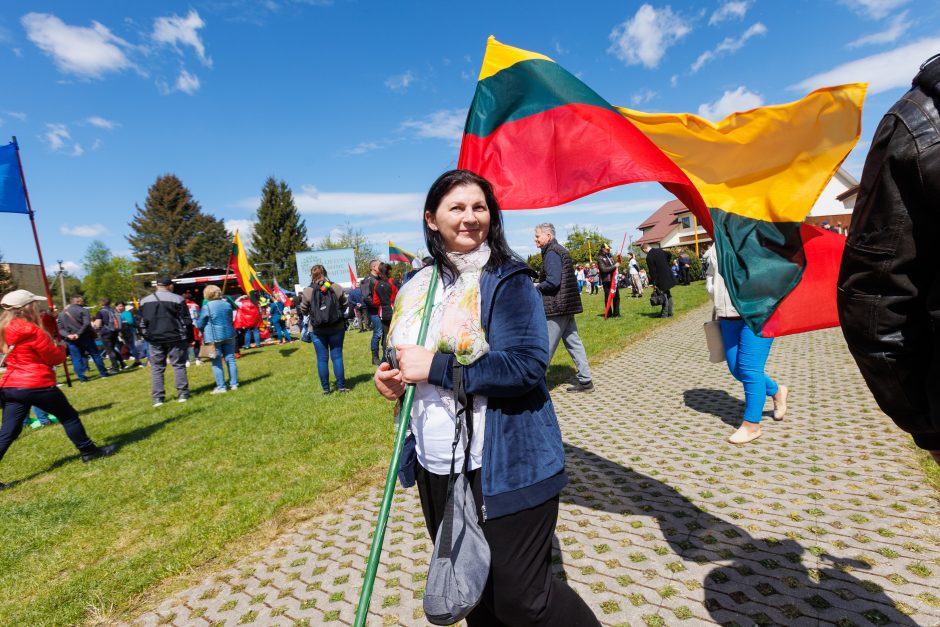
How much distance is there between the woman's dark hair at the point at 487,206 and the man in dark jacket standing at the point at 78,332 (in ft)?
44.0

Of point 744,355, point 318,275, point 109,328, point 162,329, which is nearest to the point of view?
point 744,355

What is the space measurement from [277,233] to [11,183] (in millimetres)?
64212

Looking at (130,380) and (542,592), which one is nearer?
(542,592)

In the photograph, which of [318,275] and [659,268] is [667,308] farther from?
[318,275]

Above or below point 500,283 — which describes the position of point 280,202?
above

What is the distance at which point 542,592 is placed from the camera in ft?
5.71

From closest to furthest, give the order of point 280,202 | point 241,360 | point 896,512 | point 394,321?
point 394,321, point 896,512, point 241,360, point 280,202

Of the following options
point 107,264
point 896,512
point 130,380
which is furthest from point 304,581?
point 107,264

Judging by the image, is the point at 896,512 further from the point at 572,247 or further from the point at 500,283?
the point at 572,247

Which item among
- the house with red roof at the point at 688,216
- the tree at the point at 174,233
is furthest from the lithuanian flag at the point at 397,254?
the tree at the point at 174,233

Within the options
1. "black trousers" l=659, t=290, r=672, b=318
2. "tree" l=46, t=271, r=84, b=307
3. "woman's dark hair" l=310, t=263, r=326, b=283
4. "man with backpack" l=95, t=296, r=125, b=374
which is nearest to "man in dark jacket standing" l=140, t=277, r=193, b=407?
"woman's dark hair" l=310, t=263, r=326, b=283

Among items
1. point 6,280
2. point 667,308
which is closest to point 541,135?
point 667,308

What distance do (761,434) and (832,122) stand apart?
11.2 ft

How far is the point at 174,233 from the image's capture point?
6875 centimetres
